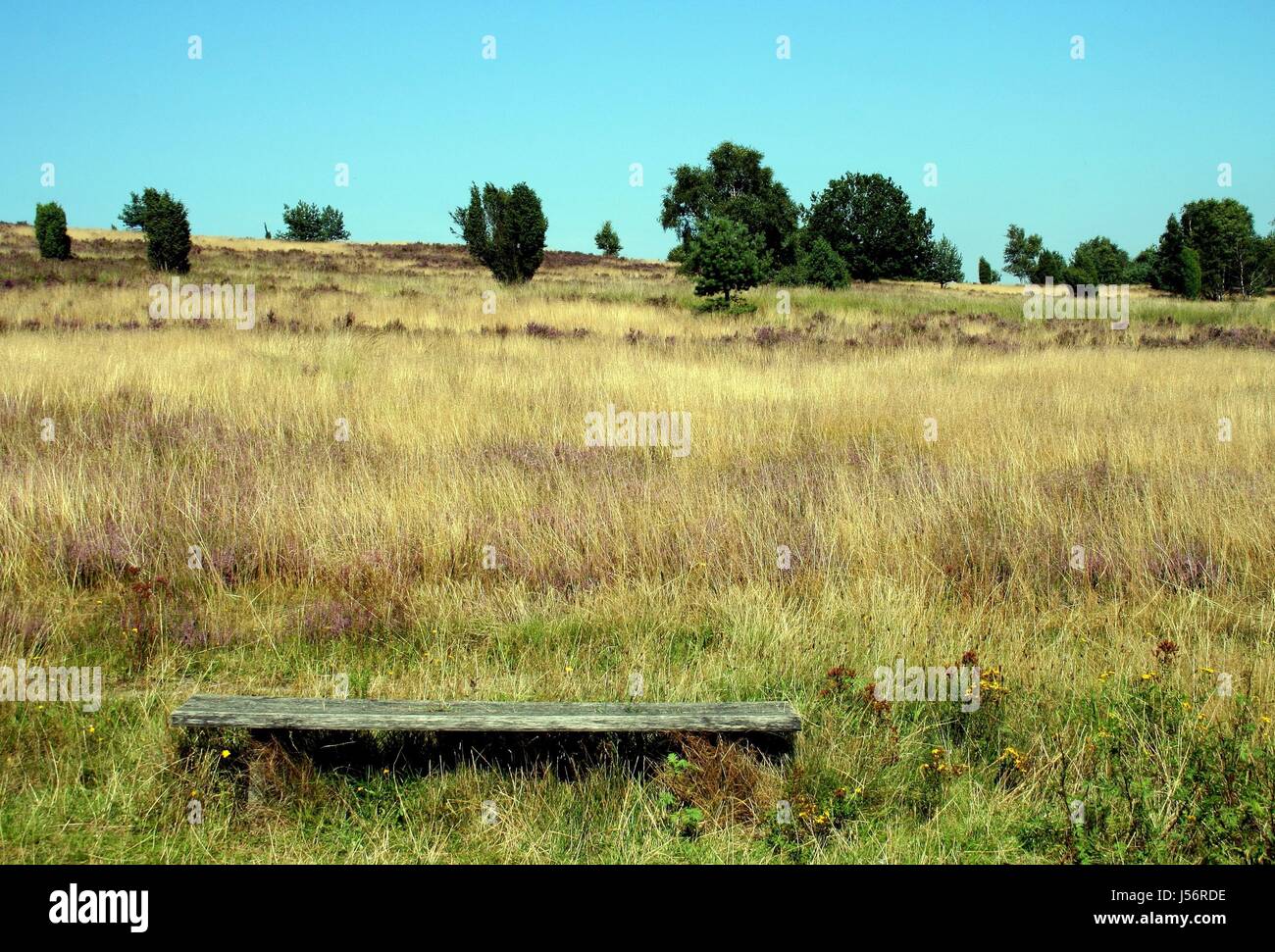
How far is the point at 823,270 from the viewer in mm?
37406

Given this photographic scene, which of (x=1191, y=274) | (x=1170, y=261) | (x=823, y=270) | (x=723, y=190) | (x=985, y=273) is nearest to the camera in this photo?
(x=823, y=270)

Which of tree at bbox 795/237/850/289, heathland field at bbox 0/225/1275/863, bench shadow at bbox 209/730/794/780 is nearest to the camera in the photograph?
heathland field at bbox 0/225/1275/863

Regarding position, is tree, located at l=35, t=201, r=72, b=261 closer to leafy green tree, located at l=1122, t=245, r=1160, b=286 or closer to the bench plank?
the bench plank

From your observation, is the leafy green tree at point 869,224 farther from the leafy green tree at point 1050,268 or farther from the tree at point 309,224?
the tree at point 309,224

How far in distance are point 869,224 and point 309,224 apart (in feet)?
165

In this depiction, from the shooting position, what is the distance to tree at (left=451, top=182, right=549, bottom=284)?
107 feet

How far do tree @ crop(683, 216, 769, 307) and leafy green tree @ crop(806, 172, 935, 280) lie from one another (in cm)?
3269

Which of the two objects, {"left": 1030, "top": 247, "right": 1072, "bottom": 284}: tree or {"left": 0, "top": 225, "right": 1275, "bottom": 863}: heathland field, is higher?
{"left": 1030, "top": 247, "right": 1072, "bottom": 284}: tree

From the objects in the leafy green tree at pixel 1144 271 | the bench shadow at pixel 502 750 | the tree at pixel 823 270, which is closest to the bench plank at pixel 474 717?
the bench shadow at pixel 502 750

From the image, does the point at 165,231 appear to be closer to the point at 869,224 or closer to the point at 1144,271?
the point at 869,224

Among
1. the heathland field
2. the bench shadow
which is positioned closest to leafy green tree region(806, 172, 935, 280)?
the heathland field

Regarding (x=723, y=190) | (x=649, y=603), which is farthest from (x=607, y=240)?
(x=649, y=603)

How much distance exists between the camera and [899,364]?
1446cm

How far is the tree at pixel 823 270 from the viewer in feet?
122
